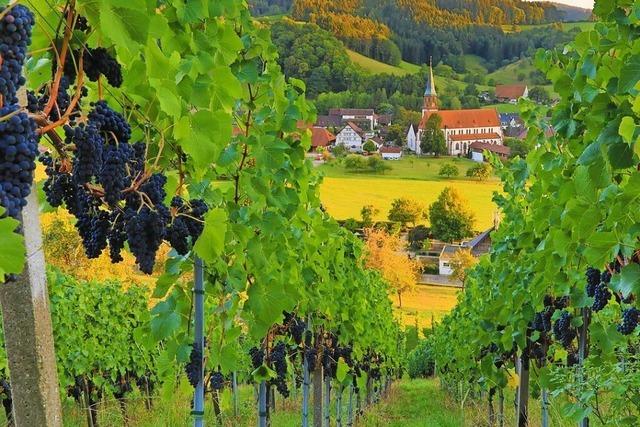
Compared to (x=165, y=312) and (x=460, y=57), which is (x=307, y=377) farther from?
(x=460, y=57)

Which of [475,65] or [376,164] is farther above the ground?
[475,65]

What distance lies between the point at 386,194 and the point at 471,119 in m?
18.1

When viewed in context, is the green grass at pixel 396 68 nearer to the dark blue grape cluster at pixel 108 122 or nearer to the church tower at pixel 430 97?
the church tower at pixel 430 97

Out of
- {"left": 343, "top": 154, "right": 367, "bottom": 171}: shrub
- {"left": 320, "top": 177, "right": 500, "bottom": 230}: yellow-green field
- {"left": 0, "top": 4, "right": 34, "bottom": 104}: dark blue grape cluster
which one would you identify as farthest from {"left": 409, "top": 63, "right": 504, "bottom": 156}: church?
{"left": 0, "top": 4, "right": 34, "bottom": 104}: dark blue grape cluster

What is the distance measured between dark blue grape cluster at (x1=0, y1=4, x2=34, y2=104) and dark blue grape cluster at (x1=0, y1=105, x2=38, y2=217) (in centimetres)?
4

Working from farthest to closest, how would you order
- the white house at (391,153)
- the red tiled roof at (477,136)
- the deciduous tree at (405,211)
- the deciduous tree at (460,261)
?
the red tiled roof at (477,136)
the white house at (391,153)
the deciduous tree at (405,211)
the deciduous tree at (460,261)

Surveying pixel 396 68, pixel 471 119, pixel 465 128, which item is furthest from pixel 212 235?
pixel 396 68

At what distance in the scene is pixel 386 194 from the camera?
205 ft

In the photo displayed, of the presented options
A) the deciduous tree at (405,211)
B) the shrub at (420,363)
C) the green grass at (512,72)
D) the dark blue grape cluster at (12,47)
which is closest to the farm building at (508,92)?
the green grass at (512,72)

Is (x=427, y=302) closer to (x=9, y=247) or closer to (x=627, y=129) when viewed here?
(x=627, y=129)

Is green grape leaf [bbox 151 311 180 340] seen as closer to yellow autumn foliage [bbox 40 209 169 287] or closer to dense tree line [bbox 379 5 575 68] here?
yellow autumn foliage [bbox 40 209 169 287]

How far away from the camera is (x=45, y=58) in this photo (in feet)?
6.78

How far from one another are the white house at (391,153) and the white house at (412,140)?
4.98 ft

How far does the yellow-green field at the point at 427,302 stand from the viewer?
45562 millimetres
